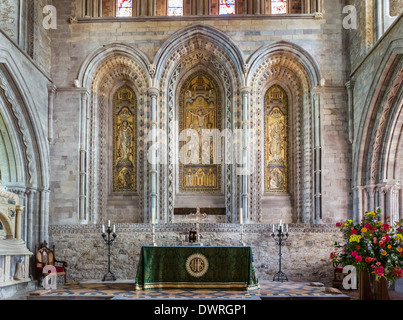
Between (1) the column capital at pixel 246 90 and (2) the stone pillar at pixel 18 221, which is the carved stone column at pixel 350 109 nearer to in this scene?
(1) the column capital at pixel 246 90

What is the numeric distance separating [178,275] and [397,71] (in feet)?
19.9

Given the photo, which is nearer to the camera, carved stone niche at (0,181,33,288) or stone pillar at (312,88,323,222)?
carved stone niche at (0,181,33,288)

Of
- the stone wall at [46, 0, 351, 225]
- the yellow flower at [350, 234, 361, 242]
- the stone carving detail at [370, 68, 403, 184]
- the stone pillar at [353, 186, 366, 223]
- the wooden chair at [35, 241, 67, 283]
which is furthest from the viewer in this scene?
the stone wall at [46, 0, 351, 225]

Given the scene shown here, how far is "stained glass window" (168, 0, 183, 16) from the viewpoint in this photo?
13.5 meters

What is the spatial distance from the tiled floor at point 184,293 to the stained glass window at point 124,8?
24.7 feet

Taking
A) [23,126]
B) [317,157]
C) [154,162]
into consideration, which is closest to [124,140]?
[154,162]

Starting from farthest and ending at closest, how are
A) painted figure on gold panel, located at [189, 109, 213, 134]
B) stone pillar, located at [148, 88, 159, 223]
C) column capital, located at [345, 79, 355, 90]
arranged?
painted figure on gold panel, located at [189, 109, 213, 134], stone pillar, located at [148, 88, 159, 223], column capital, located at [345, 79, 355, 90]

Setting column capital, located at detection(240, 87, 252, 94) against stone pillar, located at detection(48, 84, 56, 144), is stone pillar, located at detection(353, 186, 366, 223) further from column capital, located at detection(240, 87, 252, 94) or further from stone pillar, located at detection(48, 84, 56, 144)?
stone pillar, located at detection(48, 84, 56, 144)

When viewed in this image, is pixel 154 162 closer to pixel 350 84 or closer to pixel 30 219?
pixel 30 219

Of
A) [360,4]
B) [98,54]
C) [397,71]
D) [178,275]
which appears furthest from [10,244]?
[360,4]

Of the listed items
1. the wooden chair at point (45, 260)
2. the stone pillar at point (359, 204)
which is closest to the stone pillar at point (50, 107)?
the wooden chair at point (45, 260)

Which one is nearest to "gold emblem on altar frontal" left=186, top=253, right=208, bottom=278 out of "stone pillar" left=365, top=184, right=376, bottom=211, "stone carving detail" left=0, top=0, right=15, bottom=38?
"stone pillar" left=365, top=184, right=376, bottom=211

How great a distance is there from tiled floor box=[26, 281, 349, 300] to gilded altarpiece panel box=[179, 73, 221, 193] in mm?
4345
